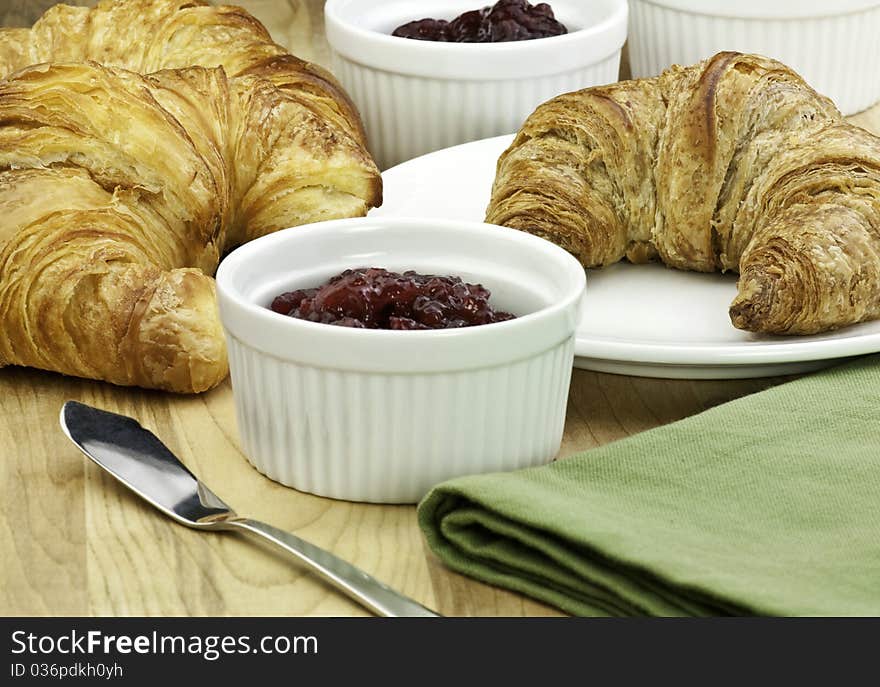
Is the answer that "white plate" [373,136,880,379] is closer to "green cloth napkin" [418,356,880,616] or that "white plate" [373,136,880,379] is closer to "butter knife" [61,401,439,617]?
"green cloth napkin" [418,356,880,616]

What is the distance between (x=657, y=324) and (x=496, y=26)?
2.23 feet

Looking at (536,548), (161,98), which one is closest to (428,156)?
(161,98)

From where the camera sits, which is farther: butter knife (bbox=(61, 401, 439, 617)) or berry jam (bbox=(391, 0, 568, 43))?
berry jam (bbox=(391, 0, 568, 43))

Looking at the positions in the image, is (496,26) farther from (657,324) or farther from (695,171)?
(657,324)

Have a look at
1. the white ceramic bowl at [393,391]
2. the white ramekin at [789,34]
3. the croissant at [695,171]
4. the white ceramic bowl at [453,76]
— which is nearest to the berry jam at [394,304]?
the white ceramic bowl at [393,391]

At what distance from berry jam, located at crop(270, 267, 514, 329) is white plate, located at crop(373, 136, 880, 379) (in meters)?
0.17

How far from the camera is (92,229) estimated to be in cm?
143

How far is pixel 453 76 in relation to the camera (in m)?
1.95

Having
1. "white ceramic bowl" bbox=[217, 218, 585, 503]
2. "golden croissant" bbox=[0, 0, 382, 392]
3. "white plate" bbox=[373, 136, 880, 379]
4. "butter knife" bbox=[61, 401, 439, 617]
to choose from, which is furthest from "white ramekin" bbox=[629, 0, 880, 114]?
"butter knife" bbox=[61, 401, 439, 617]

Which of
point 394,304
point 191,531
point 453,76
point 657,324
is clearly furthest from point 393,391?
point 453,76

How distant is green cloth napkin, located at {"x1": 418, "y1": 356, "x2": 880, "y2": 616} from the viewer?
40.3 inches

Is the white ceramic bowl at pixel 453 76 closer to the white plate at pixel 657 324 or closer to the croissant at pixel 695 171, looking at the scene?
the white plate at pixel 657 324
